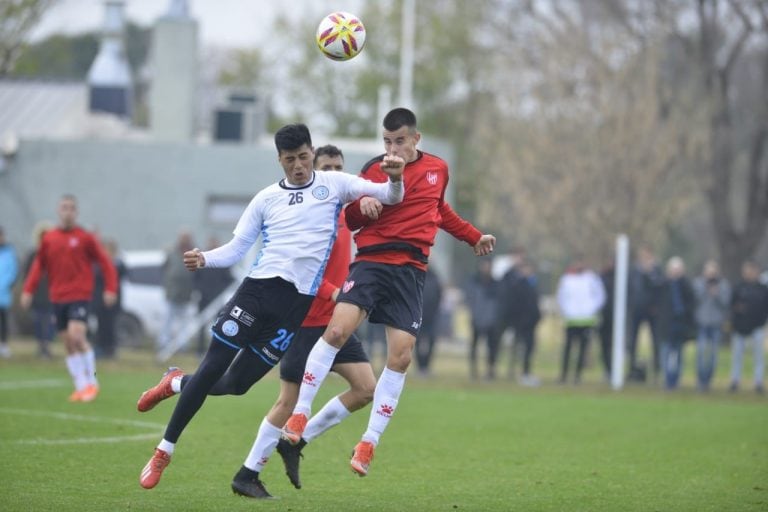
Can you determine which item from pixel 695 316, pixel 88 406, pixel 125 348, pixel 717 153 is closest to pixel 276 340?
pixel 88 406

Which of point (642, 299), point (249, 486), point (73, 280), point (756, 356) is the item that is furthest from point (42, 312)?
point (249, 486)

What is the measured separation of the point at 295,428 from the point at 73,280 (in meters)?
7.59

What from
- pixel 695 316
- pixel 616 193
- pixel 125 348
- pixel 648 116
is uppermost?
pixel 648 116

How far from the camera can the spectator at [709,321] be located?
22500 mm

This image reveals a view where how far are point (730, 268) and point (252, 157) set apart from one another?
14.4 m

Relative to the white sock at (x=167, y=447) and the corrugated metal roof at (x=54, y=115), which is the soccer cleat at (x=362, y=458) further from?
the corrugated metal roof at (x=54, y=115)

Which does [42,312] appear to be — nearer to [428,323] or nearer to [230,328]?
[428,323]

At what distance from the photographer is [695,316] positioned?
22.6m

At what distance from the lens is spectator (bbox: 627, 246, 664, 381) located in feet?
75.8

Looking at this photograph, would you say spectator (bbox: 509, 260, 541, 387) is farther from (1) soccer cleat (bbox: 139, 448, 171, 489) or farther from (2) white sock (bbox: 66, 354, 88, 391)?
(1) soccer cleat (bbox: 139, 448, 171, 489)

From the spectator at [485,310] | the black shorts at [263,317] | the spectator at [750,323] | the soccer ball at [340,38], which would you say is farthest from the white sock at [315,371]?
the spectator at [750,323]

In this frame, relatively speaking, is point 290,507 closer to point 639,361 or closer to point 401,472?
point 401,472

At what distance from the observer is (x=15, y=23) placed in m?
27.3

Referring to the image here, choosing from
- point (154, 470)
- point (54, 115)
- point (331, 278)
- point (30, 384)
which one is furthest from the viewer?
point (54, 115)
